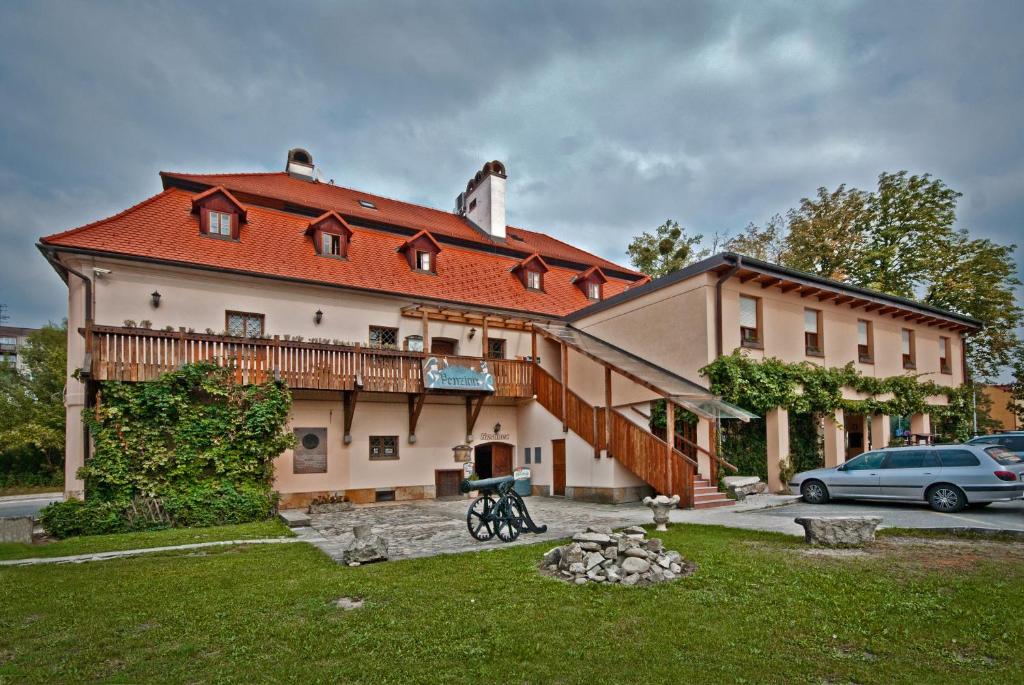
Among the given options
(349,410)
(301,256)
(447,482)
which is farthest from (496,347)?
(301,256)

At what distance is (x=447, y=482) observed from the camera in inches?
763

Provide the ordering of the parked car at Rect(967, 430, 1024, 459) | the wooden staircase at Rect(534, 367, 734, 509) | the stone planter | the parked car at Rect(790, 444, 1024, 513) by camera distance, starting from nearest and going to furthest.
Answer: the stone planter, the parked car at Rect(790, 444, 1024, 513), the wooden staircase at Rect(534, 367, 734, 509), the parked car at Rect(967, 430, 1024, 459)

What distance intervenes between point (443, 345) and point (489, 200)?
856 cm

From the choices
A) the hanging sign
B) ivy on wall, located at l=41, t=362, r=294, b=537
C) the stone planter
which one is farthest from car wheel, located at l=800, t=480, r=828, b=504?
ivy on wall, located at l=41, t=362, r=294, b=537

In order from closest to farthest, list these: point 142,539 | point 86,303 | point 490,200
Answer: point 142,539 < point 86,303 < point 490,200

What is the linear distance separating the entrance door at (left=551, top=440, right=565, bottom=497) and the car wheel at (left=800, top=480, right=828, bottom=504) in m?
6.66

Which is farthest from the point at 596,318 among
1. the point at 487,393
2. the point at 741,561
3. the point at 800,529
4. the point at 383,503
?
the point at 741,561

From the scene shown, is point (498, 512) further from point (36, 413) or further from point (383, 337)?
point (36, 413)

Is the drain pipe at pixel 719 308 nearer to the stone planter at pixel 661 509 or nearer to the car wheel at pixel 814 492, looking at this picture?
the car wheel at pixel 814 492

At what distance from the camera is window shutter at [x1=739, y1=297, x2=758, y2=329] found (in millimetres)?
16891

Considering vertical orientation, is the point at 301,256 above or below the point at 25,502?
above

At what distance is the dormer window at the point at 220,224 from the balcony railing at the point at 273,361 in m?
4.42

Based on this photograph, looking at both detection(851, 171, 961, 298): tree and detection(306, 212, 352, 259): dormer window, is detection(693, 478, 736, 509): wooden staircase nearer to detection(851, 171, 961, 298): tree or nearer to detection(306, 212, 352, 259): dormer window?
detection(306, 212, 352, 259): dormer window

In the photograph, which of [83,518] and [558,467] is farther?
[558,467]
